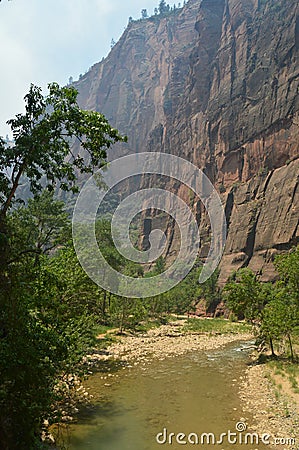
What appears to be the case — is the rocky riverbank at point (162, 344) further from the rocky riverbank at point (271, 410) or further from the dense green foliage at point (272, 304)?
the rocky riverbank at point (271, 410)

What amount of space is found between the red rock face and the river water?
4106 cm

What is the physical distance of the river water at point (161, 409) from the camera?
11.0 metres

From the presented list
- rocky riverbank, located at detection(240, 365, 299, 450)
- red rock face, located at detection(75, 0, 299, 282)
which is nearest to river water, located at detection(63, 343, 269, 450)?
rocky riverbank, located at detection(240, 365, 299, 450)

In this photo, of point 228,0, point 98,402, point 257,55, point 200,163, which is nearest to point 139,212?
point 200,163

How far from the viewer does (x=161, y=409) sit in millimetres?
14000

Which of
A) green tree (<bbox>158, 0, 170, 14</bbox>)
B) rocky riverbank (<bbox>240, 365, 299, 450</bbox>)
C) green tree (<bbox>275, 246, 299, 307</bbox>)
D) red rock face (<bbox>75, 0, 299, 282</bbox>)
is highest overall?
green tree (<bbox>158, 0, 170, 14</bbox>)

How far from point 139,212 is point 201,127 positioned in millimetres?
37263

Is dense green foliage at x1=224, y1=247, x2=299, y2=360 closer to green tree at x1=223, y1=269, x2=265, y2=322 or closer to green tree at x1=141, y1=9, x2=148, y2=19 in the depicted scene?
green tree at x1=223, y1=269, x2=265, y2=322

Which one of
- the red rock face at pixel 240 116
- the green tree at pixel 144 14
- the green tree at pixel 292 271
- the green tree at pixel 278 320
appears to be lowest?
the green tree at pixel 278 320

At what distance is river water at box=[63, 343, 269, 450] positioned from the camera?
10955 millimetres

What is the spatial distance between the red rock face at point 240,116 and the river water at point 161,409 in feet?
135

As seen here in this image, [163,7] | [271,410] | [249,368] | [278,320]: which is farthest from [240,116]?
[163,7]

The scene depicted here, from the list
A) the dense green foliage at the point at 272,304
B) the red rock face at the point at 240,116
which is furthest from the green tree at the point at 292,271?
the red rock face at the point at 240,116

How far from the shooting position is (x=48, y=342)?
7.57 meters
